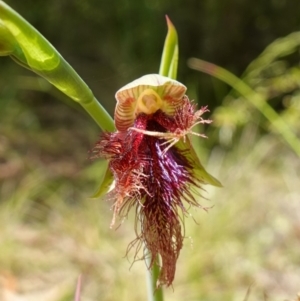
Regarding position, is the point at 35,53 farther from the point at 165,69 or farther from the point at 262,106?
the point at 262,106

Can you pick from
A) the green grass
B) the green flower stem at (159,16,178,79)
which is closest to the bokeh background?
the green grass

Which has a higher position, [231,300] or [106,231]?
[106,231]

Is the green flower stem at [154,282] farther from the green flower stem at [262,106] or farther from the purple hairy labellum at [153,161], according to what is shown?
the green flower stem at [262,106]

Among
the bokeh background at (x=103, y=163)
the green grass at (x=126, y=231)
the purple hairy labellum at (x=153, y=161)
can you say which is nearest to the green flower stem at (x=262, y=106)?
the bokeh background at (x=103, y=163)

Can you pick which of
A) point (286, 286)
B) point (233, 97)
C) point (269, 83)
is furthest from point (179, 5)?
point (286, 286)

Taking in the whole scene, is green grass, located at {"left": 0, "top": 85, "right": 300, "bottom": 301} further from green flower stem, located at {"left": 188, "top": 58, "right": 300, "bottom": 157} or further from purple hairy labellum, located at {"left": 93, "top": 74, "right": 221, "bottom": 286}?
purple hairy labellum, located at {"left": 93, "top": 74, "right": 221, "bottom": 286}

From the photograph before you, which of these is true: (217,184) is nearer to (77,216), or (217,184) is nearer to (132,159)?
(132,159)
